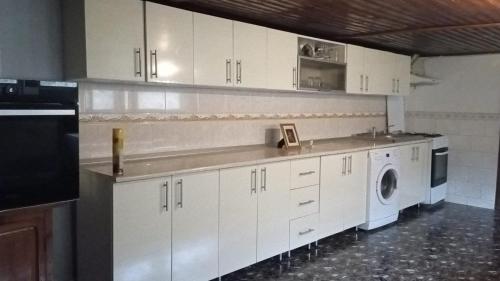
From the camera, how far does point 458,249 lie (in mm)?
3715

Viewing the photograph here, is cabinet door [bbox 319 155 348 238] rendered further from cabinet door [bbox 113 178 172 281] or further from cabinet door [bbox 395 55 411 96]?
cabinet door [bbox 395 55 411 96]

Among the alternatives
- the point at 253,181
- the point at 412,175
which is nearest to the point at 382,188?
the point at 412,175

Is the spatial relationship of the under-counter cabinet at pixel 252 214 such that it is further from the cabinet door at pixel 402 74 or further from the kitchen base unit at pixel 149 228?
the cabinet door at pixel 402 74

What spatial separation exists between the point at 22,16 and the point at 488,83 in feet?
17.0

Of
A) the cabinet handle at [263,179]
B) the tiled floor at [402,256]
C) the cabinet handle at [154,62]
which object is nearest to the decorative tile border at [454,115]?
the tiled floor at [402,256]

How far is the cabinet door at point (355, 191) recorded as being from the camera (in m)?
3.95

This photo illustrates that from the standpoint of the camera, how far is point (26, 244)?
2.02 m

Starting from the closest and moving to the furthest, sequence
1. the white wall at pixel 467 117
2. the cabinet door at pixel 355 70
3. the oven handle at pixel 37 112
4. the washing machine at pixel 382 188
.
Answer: the oven handle at pixel 37 112 < the washing machine at pixel 382 188 < the cabinet door at pixel 355 70 < the white wall at pixel 467 117

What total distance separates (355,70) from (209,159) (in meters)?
2.21

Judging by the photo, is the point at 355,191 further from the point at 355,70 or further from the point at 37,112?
the point at 37,112

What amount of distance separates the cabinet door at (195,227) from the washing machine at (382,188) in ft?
6.49

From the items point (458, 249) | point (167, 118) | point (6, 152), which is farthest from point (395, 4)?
point (6, 152)

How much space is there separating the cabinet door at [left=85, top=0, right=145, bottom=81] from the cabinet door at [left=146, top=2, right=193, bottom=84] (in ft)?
0.22

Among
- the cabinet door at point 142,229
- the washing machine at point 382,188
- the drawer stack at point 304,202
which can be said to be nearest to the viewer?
the cabinet door at point 142,229
